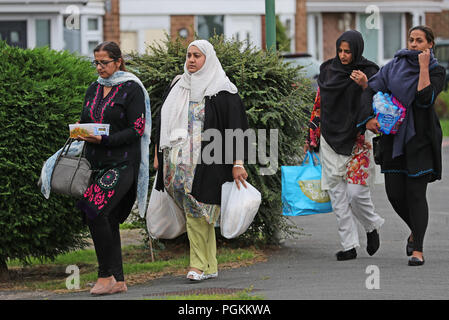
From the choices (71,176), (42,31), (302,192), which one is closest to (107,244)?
(71,176)

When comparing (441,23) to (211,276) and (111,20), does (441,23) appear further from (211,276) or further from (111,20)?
(211,276)

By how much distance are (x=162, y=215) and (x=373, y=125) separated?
1900 millimetres

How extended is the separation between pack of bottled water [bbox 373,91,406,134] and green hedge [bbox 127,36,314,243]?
1073mm

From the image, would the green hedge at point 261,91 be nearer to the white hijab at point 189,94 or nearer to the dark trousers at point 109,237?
the white hijab at point 189,94

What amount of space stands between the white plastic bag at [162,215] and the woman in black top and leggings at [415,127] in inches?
69.9

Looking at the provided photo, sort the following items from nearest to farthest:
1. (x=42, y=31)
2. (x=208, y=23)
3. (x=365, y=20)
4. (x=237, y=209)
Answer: (x=237, y=209)
(x=42, y=31)
(x=208, y=23)
(x=365, y=20)

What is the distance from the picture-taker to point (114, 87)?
301 inches

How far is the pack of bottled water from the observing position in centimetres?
817

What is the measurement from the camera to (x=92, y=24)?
30.4 metres

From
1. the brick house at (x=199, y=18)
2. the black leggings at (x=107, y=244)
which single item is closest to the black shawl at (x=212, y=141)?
the black leggings at (x=107, y=244)

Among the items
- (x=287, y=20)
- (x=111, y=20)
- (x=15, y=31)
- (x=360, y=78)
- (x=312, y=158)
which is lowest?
(x=312, y=158)

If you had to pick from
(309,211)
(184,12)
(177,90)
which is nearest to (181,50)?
(177,90)
